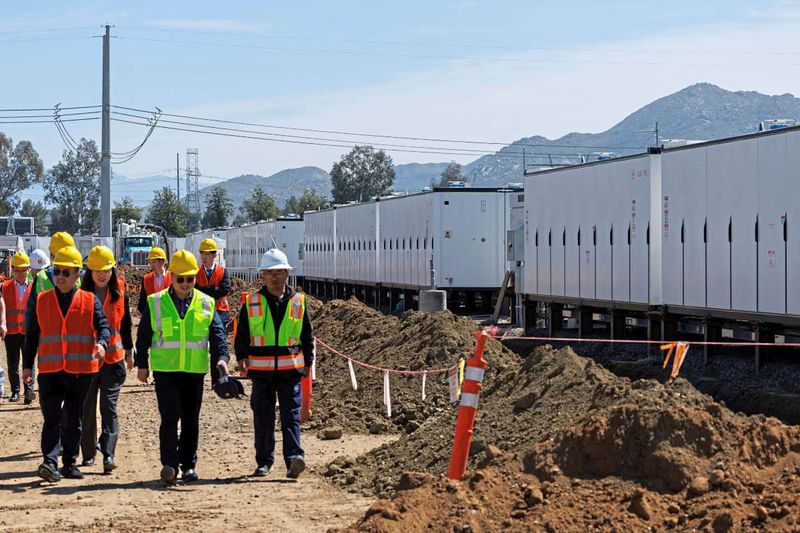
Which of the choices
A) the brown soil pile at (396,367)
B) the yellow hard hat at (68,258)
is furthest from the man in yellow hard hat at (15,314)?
the yellow hard hat at (68,258)

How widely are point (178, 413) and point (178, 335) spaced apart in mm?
664

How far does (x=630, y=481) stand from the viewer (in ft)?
28.9

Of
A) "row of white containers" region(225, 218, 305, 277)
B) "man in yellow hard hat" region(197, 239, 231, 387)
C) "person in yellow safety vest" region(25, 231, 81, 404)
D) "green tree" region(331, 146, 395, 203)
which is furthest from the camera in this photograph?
"green tree" region(331, 146, 395, 203)

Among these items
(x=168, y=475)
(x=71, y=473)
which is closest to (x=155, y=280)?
(x=71, y=473)

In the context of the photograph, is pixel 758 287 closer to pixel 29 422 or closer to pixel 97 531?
pixel 29 422

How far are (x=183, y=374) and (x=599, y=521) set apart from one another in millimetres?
4821

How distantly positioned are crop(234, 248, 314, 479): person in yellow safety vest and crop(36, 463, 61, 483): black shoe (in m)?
1.70

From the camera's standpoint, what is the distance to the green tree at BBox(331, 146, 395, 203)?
159500 millimetres

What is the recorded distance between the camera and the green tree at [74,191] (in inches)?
6855

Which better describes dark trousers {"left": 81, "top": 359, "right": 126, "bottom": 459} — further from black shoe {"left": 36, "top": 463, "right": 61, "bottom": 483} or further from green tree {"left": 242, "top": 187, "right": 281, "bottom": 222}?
green tree {"left": 242, "top": 187, "right": 281, "bottom": 222}

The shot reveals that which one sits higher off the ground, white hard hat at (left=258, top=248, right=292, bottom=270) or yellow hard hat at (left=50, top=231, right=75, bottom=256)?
yellow hard hat at (left=50, top=231, right=75, bottom=256)

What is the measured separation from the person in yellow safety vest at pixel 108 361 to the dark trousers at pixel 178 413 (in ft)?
2.82

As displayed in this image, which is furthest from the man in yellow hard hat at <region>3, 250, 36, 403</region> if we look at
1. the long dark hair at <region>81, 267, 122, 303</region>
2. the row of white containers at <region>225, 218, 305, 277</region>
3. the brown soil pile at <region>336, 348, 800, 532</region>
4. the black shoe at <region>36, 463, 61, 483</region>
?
the row of white containers at <region>225, 218, 305, 277</region>

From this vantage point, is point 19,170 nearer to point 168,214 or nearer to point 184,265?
point 168,214
